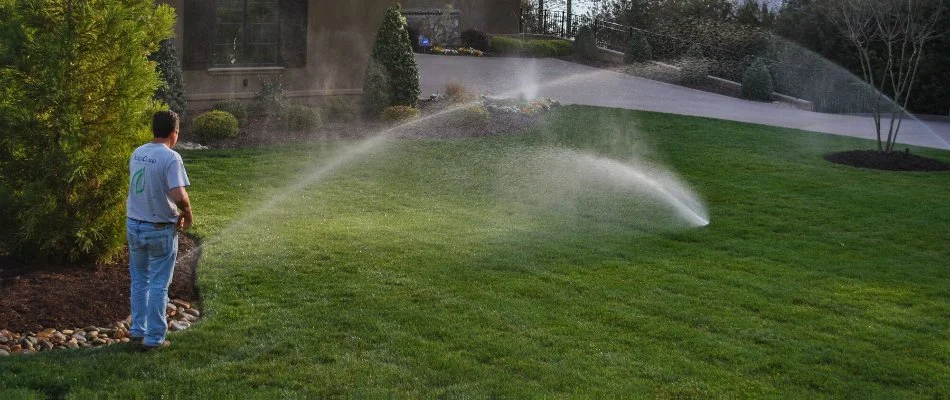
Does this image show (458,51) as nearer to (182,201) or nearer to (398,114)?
(398,114)

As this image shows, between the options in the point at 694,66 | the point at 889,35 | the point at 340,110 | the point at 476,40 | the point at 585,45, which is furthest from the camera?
the point at 476,40

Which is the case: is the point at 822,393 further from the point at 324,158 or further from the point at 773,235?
the point at 324,158

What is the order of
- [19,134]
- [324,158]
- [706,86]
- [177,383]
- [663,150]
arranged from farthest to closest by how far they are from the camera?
[706,86] → [663,150] → [324,158] → [19,134] → [177,383]

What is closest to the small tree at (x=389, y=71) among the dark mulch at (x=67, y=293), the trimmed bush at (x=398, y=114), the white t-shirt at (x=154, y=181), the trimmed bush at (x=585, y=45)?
the trimmed bush at (x=398, y=114)

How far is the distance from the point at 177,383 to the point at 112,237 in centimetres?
240

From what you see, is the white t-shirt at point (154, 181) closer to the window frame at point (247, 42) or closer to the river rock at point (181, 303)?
the river rock at point (181, 303)

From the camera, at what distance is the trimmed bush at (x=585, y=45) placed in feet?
91.9

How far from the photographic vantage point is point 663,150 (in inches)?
587

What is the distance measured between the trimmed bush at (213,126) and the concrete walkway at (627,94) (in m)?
6.28

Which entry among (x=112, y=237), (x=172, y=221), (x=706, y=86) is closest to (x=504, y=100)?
(x=706, y=86)

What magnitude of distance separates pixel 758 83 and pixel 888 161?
8.48m

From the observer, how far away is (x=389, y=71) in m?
16.6

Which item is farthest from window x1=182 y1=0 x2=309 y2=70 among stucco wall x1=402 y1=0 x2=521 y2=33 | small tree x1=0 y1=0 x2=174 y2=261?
stucco wall x1=402 y1=0 x2=521 y2=33

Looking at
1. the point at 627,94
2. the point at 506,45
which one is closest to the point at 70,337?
the point at 627,94
